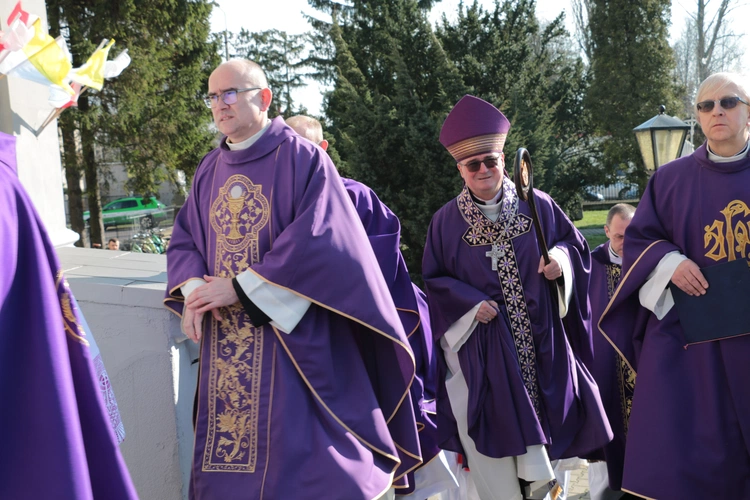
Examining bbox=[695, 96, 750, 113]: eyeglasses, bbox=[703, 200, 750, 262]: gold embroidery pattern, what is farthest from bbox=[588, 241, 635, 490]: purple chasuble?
bbox=[695, 96, 750, 113]: eyeglasses

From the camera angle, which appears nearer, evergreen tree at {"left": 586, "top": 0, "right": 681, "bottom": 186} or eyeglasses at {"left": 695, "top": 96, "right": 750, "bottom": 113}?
eyeglasses at {"left": 695, "top": 96, "right": 750, "bottom": 113}

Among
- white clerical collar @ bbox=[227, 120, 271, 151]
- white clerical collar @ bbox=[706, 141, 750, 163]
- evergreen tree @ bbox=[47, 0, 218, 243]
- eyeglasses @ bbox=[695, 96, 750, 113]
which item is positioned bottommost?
white clerical collar @ bbox=[706, 141, 750, 163]

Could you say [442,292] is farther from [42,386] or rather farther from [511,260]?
[42,386]

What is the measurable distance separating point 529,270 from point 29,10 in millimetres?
4374

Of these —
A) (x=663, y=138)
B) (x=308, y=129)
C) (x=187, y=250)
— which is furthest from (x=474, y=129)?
(x=663, y=138)

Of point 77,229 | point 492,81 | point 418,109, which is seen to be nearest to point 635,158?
point 492,81

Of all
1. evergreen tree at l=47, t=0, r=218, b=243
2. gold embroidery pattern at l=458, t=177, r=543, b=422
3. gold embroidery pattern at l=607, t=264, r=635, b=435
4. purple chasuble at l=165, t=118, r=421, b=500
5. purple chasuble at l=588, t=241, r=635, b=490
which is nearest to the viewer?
purple chasuble at l=165, t=118, r=421, b=500

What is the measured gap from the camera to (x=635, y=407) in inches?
153

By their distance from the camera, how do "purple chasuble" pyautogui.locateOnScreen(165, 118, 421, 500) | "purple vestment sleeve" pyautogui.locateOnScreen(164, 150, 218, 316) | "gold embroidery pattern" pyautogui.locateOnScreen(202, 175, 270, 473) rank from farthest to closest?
"purple vestment sleeve" pyautogui.locateOnScreen(164, 150, 218, 316)
"gold embroidery pattern" pyautogui.locateOnScreen(202, 175, 270, 473)
"purple chasuble" pyautogui.locateOnScreen(165, 118, 421, 500)

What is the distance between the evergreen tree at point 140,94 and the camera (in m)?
19.1

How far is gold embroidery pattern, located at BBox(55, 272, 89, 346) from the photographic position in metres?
2.18

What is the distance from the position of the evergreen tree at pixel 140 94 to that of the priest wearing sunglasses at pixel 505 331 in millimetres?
15825

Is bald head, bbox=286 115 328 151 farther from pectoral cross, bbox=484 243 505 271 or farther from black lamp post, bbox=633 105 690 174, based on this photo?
black lamp post, bbox=633 105 690 174

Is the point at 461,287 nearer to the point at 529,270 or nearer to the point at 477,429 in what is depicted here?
the point at 529,270
